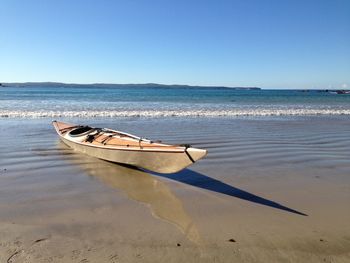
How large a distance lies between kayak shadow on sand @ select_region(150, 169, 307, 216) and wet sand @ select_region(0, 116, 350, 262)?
2 centimetres

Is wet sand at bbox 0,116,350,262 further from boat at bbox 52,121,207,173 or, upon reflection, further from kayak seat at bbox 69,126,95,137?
kayak seat at bbox 69,126,95,137

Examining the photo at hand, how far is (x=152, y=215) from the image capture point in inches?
189

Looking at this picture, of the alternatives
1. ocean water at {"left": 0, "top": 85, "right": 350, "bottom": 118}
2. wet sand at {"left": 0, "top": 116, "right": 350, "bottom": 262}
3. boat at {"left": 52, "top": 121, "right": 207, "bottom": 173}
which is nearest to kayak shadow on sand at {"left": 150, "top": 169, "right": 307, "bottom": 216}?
wet sand at {"left": 0, "top": 116, "right": 350, "bottom": 262}

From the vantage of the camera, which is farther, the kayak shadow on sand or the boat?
the boat

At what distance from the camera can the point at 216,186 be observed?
613cm

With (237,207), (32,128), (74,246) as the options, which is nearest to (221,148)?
(237,207)

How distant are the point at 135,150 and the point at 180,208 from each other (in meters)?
2.22

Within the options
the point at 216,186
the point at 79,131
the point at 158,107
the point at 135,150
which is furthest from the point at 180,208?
the point at 158,107

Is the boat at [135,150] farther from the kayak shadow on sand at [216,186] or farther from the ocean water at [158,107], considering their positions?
the ocean water at [158,107]

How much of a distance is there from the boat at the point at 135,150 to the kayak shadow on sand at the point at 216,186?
0.43m

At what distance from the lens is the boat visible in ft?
19.6

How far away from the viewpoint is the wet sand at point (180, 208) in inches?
148

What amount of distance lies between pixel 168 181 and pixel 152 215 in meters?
1.78

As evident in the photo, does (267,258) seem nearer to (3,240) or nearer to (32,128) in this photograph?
(3,240)
